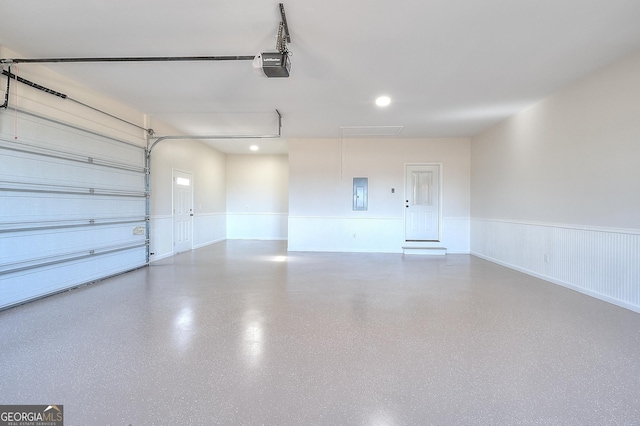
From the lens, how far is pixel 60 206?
12.9ft

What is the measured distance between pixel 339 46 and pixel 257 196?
24.9 ft

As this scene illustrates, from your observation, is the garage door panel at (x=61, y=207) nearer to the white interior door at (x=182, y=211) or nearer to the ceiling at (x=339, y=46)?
the ceiling at (x=339, y=46)

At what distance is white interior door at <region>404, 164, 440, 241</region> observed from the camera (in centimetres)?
775

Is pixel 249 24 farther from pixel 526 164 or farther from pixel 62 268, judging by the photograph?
pixel 526 164

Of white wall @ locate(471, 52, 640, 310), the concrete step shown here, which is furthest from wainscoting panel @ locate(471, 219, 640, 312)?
the concrete step

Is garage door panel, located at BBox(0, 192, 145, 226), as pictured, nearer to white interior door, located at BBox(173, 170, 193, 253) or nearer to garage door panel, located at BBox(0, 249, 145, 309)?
garage door panel, located at BBox(0, 249, 145, 309)

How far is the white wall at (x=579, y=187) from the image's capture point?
344cm

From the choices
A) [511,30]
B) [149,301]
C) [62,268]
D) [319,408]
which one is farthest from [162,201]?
[511,30]

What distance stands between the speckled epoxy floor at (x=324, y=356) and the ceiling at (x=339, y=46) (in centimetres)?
292

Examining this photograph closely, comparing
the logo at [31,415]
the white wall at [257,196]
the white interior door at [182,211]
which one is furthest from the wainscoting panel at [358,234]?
the logo at [31,415]

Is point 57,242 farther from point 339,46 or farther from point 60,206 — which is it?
point 339,46

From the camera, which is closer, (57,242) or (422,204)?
(57,242)

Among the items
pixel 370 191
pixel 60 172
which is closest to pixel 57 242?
pixel 60 172

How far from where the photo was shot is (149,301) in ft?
12.0
